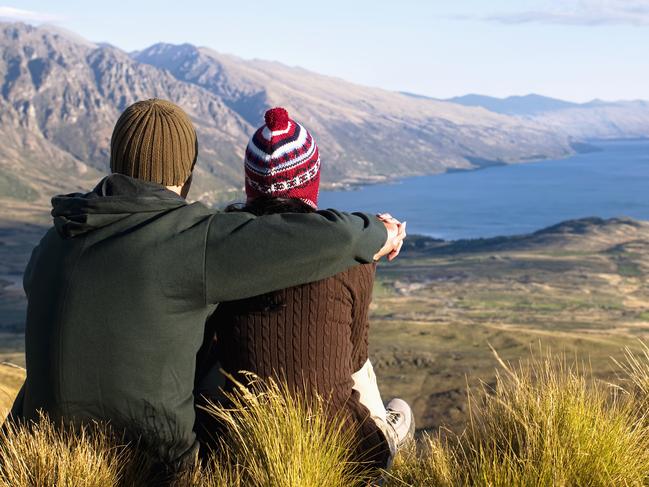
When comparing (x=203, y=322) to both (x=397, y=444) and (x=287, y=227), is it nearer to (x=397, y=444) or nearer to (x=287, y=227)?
(x=287, y=227)

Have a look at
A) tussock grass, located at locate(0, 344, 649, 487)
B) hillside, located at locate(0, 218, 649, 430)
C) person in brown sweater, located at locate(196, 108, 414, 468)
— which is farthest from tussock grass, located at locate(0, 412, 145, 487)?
hillside, located at locate(0, 218, 649, 430)

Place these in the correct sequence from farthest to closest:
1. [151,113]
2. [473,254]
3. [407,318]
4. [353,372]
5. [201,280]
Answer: [473,254]
[407,318]
[353,372]
[151,113]
[201,280]

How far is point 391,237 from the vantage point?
3.73 meters

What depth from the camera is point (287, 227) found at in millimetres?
3240

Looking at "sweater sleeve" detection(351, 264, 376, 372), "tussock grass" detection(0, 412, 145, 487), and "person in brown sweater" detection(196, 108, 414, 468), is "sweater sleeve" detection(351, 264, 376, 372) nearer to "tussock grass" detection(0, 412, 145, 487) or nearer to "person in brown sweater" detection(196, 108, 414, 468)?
"person in brown sweater" detection(196, 108, 414, 468)

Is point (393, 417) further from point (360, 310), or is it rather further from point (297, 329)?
point (297, 329)

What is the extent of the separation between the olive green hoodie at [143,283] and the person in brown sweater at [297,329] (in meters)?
0.22

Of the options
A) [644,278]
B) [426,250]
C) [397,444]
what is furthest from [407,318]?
[397,444]

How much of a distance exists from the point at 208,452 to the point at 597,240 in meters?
161

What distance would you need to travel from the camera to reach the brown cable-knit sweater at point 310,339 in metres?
3.49

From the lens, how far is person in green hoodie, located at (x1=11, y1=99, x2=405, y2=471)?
318 centimetres

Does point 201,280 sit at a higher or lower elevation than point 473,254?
higher

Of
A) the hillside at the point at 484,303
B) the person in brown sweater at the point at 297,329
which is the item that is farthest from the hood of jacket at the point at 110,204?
the hillside at the point at 484,303

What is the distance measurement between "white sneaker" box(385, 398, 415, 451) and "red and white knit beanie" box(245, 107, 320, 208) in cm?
128
